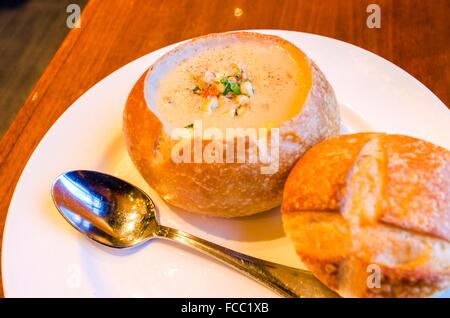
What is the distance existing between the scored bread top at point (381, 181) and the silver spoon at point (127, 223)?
0.15 metres

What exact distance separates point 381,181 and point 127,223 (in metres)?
0.54

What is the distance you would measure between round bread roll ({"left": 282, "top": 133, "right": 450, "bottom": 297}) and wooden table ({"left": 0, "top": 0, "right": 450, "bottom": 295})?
0.50 metres

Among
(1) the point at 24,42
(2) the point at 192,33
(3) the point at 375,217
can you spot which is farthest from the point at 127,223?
(1) the point at 24,42

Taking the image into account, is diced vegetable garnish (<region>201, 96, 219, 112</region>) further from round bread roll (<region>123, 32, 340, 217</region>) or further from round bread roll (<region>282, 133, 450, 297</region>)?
round bread roll (<region>282, 133, 450, 297</region>)

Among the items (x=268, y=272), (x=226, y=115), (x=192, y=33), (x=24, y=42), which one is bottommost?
(x=268, y=272)

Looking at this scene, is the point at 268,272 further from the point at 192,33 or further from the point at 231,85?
the point at 192,33

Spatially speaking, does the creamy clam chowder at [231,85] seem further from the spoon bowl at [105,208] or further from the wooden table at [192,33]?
the wooden table at [192,33]

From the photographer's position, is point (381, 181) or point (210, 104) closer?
point (381, 181)

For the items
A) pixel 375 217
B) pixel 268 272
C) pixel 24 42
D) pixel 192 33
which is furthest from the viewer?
pixel 24 42

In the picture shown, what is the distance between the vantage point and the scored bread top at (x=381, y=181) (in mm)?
654

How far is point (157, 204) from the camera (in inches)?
37.0

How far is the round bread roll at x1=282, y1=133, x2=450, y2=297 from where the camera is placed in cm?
64

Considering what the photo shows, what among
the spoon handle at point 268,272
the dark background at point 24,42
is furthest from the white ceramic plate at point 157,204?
the dark background at point 24,42
